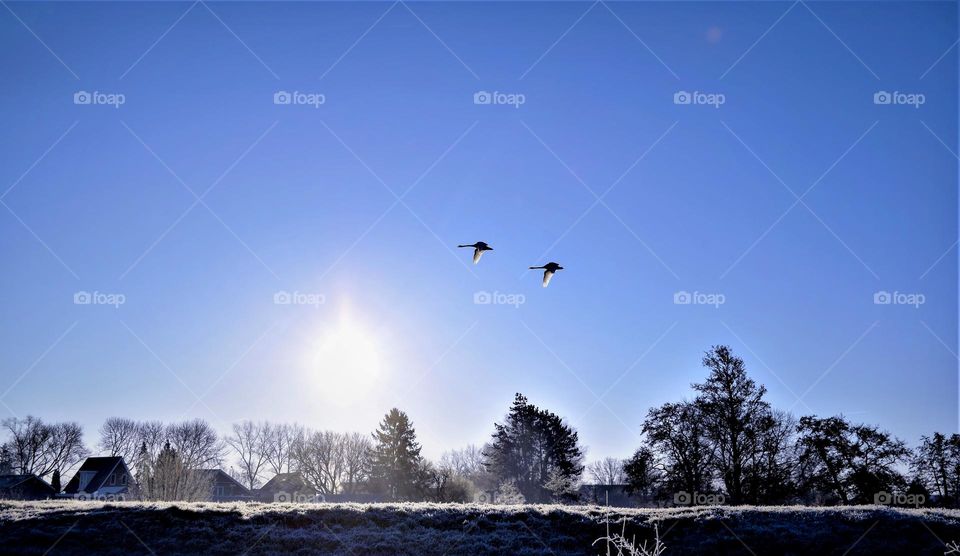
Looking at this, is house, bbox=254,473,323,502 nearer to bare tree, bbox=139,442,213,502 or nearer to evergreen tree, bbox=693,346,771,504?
bare tree, bbox=139,442,213,502

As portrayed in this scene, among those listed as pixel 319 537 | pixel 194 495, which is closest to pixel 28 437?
pixel 194 495

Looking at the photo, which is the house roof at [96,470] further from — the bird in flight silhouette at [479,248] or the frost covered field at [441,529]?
the bird in flight silhouette at [479,248]

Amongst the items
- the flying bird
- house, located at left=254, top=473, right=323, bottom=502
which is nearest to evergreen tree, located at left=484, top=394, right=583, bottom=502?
house, located at left=254, top=473, right=323, bottom=502

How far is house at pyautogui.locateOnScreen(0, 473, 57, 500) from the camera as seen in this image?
48.1 metres

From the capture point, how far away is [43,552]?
70.4 feet

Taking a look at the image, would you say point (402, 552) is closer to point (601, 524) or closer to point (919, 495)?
point (601, 524)

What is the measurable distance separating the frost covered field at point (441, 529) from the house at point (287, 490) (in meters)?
43.3

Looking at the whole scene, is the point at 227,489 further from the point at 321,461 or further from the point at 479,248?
the point at 479,248

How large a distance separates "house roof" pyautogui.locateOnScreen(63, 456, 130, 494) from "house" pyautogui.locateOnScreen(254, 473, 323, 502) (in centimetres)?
1412

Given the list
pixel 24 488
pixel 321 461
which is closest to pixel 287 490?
pixel 321 461

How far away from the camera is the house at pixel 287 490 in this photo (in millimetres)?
68250

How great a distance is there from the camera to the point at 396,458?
64.1m

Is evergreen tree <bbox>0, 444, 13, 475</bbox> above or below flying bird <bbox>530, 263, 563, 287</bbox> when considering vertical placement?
below

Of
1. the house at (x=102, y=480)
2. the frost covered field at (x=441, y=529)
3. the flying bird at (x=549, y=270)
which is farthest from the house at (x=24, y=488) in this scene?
the flying bird at (x=549, y=270)
